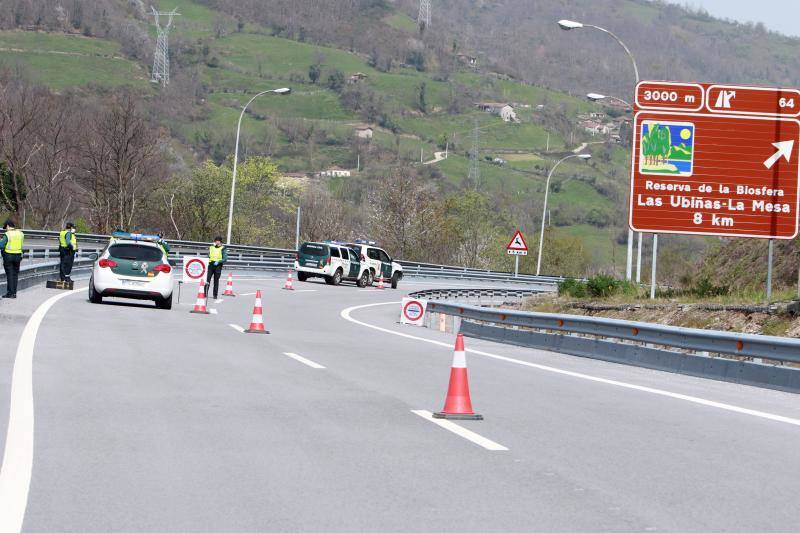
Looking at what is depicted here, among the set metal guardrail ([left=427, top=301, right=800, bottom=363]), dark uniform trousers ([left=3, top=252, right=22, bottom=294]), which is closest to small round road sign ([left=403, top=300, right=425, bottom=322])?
metal guardrail ([left=427, top=301, right=800, bottom=363])

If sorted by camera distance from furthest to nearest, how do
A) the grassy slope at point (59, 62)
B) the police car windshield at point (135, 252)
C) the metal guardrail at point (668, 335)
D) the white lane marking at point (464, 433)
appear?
the grassy slope at point (59, 62) < the police car windshield at point (135, 252) < the metal guardrail at point (668, 335) < the white lane marking at point (464, 433)

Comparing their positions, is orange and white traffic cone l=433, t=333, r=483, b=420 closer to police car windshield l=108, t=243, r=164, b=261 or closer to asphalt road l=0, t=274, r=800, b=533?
asphalt road l=0, t=274, r=800, b=533

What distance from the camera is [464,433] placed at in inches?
368

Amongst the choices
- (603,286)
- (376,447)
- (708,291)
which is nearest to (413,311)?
(603,286)

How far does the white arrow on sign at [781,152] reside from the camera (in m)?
26.2

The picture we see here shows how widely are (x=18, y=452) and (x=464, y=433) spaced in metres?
3.35

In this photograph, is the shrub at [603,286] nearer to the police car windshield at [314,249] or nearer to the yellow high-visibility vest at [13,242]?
the yellow high-visibility vest at [13,242]

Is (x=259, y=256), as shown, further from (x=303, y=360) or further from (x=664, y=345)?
(x=303, y=360)

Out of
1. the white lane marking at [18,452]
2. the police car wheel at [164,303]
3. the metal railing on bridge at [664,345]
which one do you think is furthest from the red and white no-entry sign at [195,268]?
the white lane marking at [18,452]

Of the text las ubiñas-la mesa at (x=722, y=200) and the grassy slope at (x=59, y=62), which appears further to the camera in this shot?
the grassy slope at (x=59, y=62)

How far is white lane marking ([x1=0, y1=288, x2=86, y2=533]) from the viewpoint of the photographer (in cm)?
609

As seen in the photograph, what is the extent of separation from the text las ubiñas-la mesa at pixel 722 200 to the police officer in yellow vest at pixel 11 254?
1340cm

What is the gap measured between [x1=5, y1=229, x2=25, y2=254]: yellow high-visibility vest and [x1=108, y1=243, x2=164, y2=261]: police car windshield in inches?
73.2

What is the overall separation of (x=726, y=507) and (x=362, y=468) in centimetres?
226
